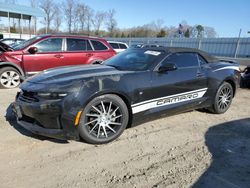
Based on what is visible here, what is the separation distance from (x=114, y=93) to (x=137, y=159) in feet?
3.55

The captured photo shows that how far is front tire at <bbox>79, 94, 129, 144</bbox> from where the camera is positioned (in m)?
3.87

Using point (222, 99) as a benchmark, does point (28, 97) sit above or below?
above

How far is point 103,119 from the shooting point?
4.05m

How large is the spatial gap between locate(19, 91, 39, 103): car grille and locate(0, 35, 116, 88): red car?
384 centimetres

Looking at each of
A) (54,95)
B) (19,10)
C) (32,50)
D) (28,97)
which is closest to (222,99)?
(54,95)

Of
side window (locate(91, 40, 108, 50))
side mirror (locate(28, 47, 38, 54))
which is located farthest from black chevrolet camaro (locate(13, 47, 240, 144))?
side window (locate(91, 40, 108, 50))

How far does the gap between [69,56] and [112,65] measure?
12.2 feet

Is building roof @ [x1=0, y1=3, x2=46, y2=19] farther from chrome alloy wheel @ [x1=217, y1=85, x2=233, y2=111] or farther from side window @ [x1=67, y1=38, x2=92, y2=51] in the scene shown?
chrome alloy wheel @ [x1=217, y1=85, x2=233, y2=111]

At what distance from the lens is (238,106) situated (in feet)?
22.7

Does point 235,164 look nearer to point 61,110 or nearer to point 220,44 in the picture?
point 61,110

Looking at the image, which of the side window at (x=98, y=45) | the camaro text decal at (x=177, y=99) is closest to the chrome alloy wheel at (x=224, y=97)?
the camaro text decal at (x=177, y=99)

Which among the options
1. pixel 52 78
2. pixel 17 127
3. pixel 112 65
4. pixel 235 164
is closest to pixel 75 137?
pixel 52 78

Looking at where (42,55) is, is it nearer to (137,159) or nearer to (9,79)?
(9,79)

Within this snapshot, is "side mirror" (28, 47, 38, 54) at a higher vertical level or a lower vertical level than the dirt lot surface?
higher
